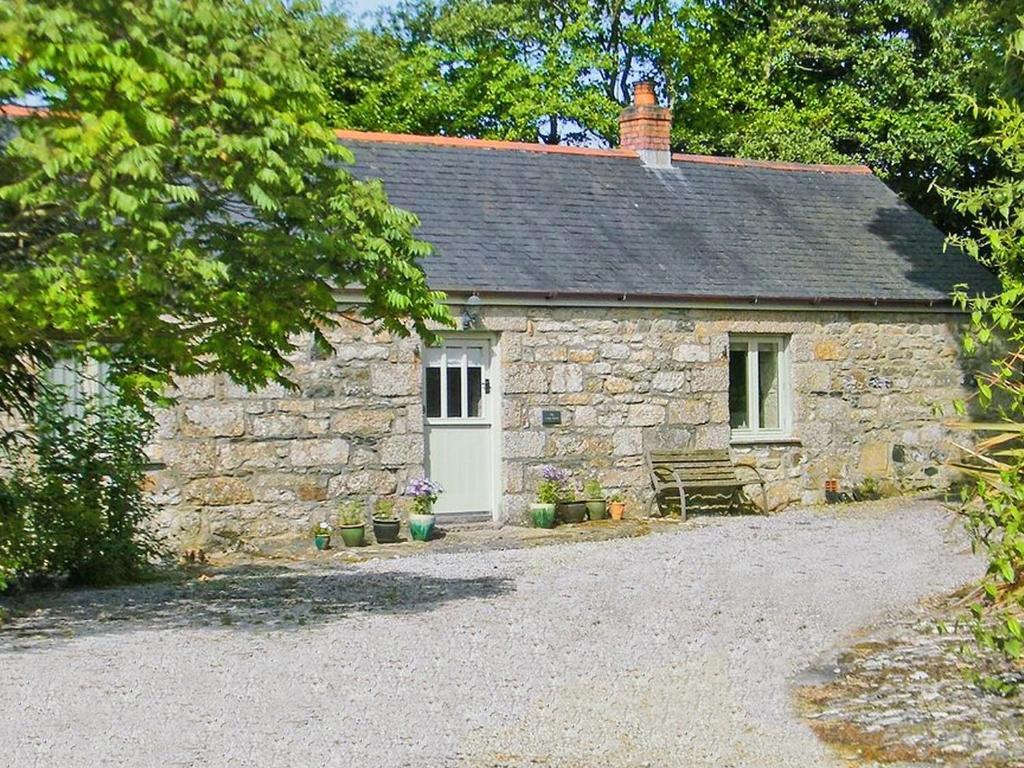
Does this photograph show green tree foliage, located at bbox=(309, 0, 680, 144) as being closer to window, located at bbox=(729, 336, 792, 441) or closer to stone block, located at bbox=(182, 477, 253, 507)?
window, located at bbox=(729, 336, 792, 441)

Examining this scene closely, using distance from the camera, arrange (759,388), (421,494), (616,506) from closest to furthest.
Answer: (421,494), (616,506), (759,388)

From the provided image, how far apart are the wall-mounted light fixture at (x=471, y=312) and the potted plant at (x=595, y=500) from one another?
2.36 meters

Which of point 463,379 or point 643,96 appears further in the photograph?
point 643,96

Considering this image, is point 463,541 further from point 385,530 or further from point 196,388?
point 196,388

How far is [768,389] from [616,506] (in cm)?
288

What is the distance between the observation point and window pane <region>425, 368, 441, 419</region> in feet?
56.8

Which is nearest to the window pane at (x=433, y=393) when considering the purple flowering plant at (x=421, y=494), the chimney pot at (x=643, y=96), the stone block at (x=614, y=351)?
the purple flowering plant at (x=421, y=494)

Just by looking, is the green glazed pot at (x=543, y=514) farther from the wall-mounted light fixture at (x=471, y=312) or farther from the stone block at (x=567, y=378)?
the wall-mounted light fixture at (x=471, y=312)

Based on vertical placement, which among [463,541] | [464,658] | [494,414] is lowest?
[464,658]

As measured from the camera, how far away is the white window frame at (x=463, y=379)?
56.8 feet

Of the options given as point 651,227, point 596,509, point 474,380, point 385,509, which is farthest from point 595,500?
point 651,227

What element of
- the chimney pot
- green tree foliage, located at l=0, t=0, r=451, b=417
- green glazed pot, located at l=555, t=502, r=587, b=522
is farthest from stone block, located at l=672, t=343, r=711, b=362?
green tree foliage, located at l=0, t=0, r=451, b=417

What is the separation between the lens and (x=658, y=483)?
1781 centimetres

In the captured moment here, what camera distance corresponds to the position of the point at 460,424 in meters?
17.4
